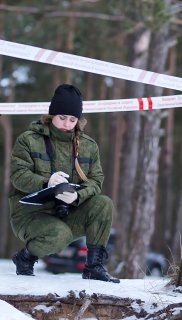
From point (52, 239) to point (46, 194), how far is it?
0.36 meters

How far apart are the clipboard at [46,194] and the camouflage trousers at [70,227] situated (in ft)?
0.70

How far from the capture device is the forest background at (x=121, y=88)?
45.0 ft

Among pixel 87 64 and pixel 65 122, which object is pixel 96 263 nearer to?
pixel 65 122

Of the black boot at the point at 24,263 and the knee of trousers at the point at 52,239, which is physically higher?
the knee of trousers at the point at 52,239

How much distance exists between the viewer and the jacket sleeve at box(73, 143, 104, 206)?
235 inches

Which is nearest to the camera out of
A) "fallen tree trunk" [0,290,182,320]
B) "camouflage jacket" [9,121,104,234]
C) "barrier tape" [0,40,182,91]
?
"fallen tree trunk" [0,290,182,320]

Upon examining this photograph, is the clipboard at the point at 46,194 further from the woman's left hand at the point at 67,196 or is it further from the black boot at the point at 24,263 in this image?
the black boot at the point at 24,263

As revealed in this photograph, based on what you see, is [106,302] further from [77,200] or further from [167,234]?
[167,234]

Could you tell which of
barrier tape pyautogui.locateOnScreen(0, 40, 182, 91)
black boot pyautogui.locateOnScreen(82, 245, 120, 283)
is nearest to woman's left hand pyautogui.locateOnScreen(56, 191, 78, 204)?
black boot pyautogui.locateOnScreen(82, 245, 120, 283)

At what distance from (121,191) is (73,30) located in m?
8.87

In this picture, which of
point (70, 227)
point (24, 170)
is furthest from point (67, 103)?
point (70, 227)

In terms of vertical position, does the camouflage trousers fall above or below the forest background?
below

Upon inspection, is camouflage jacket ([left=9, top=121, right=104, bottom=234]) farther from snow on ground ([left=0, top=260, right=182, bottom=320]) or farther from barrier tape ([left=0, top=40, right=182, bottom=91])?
barrier tape ([left=0, top=40, right=182, bottom=91])

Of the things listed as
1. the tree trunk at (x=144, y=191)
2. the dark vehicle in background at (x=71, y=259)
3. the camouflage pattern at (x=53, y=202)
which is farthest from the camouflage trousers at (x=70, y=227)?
the dark vehicle in background at (x=71, y=259)
